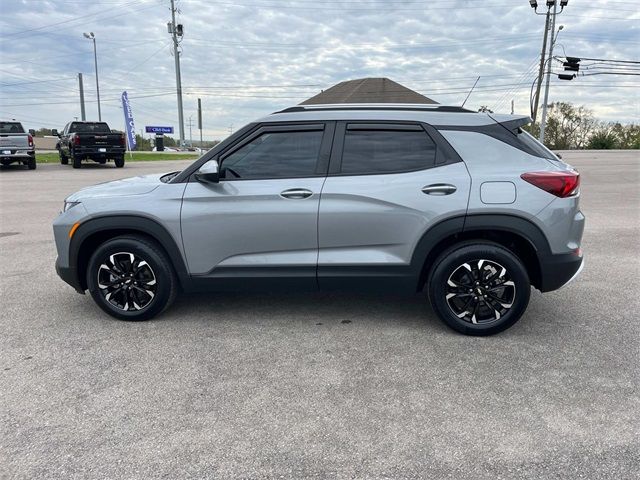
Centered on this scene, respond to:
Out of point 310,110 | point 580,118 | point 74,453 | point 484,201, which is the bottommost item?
point 74,453

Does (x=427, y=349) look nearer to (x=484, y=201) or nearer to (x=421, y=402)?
(x=421, y=402)

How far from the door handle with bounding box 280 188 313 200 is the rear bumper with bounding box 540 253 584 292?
189 centimetres

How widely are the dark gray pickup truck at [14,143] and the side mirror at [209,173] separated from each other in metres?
20.4

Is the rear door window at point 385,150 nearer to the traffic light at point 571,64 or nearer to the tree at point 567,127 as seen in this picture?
the traffic light at point 571,64

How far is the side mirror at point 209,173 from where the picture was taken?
3.78 m

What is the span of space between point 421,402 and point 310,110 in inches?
97.6

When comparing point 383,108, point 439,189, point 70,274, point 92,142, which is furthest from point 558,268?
point 92,142

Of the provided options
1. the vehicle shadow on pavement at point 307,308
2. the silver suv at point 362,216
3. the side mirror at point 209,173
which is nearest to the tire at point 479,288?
the silver suv at point 362,216

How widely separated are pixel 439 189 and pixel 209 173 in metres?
1.78

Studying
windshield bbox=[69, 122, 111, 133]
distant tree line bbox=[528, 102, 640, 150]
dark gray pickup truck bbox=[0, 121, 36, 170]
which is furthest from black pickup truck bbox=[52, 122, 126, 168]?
distant tree line bbox=[528, 102, 640, 150]

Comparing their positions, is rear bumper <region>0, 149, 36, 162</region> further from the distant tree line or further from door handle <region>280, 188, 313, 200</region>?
the distant tree line

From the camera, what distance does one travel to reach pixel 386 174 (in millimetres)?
3887

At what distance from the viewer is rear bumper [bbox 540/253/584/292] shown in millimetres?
3811

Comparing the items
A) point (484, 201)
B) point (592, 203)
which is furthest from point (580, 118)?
point (484, 201)
